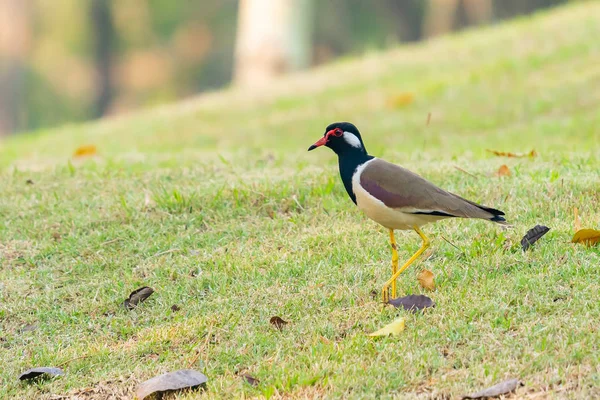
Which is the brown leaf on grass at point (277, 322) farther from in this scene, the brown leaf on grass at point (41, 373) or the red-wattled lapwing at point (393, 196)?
the brown leaf on grass at point (41, 373)

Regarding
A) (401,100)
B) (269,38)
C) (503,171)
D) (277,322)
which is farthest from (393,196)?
(269,38)

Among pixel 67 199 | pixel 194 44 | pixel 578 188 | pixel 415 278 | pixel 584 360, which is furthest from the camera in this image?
pixel 194 44

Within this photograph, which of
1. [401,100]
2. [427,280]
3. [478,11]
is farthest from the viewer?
[478,11]

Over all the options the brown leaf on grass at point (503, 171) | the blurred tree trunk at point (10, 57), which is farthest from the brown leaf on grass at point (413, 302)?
the blurred tree trunk at point (10, 57)

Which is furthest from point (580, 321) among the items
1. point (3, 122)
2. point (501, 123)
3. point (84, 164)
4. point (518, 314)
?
point (3, 122)

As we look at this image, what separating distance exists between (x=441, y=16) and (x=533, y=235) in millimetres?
25466

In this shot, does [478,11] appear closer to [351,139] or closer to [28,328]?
[351,139]

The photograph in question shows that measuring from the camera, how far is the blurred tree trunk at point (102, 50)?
3194cm

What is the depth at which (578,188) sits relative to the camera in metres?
6.18

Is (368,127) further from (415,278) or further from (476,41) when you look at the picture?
(415,278)

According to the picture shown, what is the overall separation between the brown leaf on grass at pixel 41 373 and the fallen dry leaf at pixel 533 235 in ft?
9.08

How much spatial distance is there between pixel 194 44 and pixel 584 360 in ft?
99.6

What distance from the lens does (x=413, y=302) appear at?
4.69m

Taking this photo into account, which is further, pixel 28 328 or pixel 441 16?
pixel 441 16
